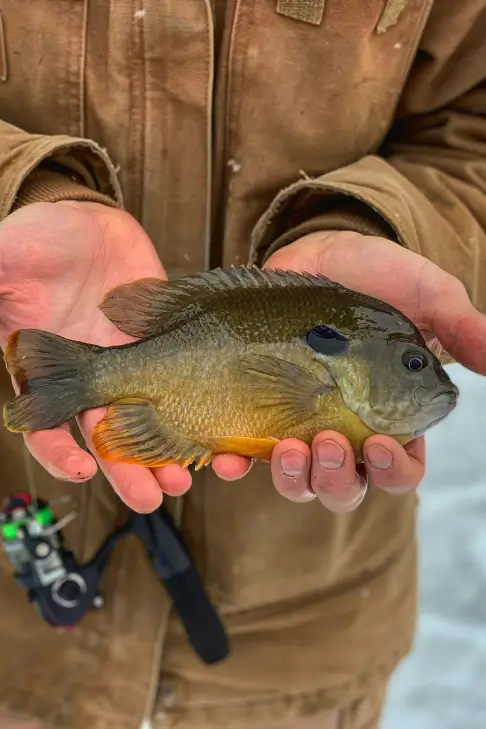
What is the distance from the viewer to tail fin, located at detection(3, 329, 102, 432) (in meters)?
0.77

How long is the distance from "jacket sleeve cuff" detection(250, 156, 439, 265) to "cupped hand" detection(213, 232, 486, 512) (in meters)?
0.08

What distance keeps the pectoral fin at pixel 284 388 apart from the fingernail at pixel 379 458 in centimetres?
10

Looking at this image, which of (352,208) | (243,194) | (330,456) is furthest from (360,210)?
(330,456)

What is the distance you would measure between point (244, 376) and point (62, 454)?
0.21m

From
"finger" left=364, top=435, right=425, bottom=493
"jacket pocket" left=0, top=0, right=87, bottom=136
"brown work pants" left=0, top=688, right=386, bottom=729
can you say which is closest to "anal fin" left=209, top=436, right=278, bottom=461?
"finger" left=364, top=435, right=425, bottom=493

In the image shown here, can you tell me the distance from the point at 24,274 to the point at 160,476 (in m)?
0.28

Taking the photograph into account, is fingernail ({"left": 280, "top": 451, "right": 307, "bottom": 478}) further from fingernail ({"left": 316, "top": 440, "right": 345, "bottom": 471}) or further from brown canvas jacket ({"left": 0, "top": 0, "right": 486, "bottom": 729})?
brown canvas jacket ({"left": 0, "top": 0, "right": 486, "bottom": 729})

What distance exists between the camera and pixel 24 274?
2.74 feet

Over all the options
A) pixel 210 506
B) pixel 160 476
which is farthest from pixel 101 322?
pixel 210 506

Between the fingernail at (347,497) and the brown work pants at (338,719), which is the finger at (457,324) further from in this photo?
the brown work pants at (338,719)

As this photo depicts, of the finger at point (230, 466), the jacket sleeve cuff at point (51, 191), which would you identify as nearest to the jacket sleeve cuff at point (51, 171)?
the jacket sleeve cuff at point (51, 191)

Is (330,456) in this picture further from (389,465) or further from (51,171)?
(51,171)

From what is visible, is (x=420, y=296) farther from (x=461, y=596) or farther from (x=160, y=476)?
(x=461, y=596)

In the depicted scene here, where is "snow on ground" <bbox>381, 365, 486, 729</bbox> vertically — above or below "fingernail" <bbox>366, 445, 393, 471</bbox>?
below
